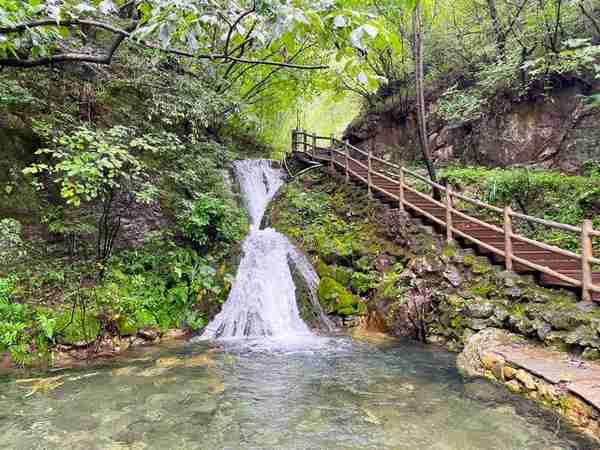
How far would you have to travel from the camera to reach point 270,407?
420cm

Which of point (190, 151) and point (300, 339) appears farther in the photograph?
point (190, 151)

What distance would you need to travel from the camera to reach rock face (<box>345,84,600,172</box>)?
36.6 ft

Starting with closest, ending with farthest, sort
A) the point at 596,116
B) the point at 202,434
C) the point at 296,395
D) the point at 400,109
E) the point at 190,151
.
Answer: the point at 202,434 < the point at 296,395 < the point at 190,151 < the point at 596,116 < the point at 400,109

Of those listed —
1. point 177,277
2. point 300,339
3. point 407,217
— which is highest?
point 407,217

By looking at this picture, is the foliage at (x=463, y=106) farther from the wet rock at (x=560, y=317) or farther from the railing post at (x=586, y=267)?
the wet rock at (x=560, y=317)

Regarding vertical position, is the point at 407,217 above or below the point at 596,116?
below

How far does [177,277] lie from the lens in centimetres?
769

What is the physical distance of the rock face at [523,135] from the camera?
36.6 ft

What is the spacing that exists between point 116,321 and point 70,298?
2.85 ft

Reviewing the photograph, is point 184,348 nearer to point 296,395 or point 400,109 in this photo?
point 296,395

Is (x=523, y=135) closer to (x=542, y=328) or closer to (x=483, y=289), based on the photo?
(x=483, y=289)

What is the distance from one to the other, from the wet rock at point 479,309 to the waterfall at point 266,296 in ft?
8.81

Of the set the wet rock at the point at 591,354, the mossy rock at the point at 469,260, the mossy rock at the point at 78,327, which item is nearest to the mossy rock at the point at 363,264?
the mossy rock at the point at 469,260

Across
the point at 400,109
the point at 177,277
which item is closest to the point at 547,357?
the point at 177,277
